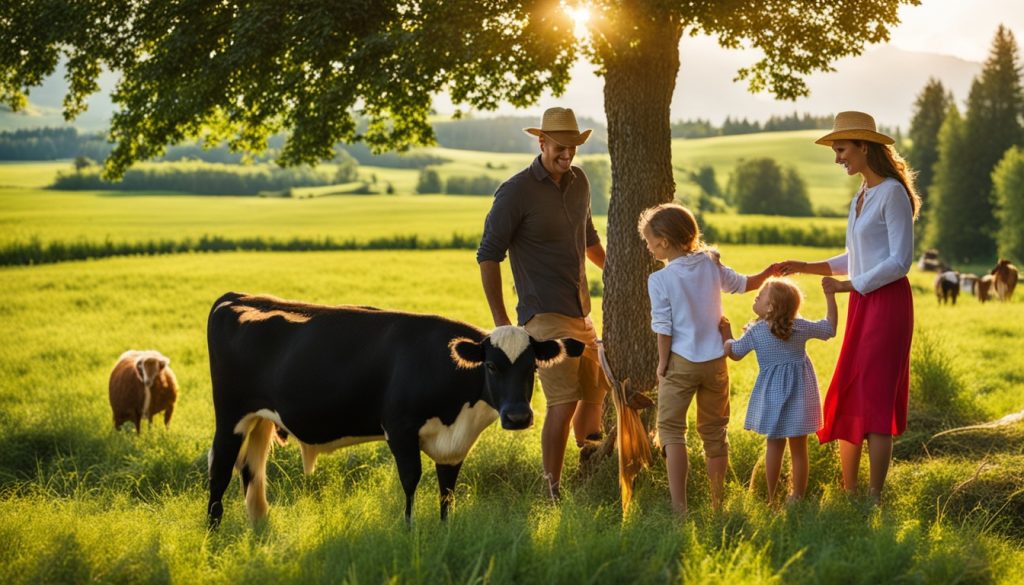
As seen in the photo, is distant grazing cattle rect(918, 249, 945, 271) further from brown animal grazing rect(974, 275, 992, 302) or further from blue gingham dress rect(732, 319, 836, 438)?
blue gingham dress rect(732, 319, 836, 438)

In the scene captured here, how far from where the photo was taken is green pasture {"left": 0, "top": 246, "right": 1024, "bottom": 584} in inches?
196

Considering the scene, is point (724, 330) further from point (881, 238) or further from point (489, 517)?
point (489, 517)

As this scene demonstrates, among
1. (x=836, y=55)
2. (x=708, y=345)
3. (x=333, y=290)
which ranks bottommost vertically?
(x=333, y=290)

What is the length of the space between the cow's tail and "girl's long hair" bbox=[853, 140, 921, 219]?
456 cm

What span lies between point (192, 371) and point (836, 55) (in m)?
11.3

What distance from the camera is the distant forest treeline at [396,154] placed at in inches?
3155

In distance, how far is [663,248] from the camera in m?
6.22

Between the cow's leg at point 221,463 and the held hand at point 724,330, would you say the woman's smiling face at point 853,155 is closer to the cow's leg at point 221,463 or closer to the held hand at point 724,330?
the held hand at point 724,330

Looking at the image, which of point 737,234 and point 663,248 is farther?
point 737,234

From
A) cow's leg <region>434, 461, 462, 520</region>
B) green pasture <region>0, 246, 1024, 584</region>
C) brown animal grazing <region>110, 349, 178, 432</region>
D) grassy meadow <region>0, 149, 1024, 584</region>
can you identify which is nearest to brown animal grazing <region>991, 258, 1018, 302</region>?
grassy meadow <region>0, 149, 1024, 584</region>

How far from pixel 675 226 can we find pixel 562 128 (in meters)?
1.10

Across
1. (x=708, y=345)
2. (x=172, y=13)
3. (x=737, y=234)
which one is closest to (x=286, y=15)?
(x=172, y=13)

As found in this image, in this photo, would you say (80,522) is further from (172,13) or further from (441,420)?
(172,13)

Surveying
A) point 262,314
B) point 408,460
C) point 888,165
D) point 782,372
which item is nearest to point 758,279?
point 782,372
